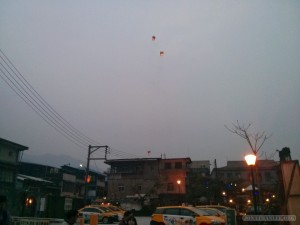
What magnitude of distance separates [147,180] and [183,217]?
3509cm

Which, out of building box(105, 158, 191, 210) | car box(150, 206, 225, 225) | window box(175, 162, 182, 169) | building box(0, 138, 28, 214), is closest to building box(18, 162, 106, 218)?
building box(0, 138, 28, 214)

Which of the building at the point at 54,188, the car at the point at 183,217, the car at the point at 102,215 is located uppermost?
the building at the point at 54,188

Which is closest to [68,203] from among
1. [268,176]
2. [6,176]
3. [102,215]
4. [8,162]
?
[6,176]

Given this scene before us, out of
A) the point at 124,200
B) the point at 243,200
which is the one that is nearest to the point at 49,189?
the point at 124,200

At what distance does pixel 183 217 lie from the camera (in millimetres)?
15734

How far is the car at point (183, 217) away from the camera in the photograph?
15242mm

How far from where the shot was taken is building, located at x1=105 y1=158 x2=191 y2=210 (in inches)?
1902

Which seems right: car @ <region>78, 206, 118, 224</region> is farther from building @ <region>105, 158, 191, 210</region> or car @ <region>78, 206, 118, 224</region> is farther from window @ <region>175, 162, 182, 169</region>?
window @ <region>175, 162, 182, 169</region>

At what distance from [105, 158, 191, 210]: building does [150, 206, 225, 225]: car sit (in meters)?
31.7

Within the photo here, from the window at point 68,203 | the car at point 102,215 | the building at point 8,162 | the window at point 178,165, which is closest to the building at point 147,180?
the window at point 178,165

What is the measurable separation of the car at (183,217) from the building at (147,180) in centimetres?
3174

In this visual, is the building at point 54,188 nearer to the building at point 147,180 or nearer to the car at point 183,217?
the building at point 147,180

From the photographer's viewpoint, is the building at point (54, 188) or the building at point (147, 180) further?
the building at point (147, 180)

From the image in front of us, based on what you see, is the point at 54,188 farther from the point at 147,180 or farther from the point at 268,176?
the point at 268,176
